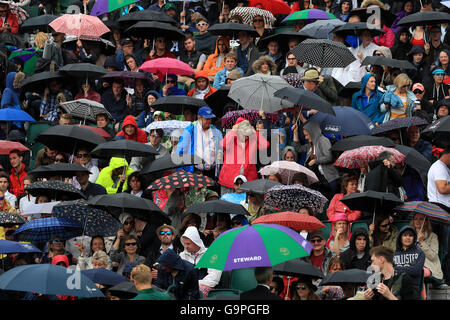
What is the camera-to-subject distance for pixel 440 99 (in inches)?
852

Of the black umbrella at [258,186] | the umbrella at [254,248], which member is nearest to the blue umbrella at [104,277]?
the umbrella at [254,248]

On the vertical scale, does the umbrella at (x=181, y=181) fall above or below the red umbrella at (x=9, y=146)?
below

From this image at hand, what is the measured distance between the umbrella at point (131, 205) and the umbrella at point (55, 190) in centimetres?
54

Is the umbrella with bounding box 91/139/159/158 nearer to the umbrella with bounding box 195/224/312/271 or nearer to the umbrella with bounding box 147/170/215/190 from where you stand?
the umbrella with bounding box 147/170/215/190

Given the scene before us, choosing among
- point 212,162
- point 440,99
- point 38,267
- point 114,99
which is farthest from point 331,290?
point 114,99

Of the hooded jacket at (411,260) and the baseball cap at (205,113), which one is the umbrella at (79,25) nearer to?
the baseball cap at (205,113)

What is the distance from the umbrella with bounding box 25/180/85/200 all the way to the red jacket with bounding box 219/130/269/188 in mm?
2452

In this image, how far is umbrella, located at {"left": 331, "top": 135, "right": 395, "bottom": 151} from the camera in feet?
59.4

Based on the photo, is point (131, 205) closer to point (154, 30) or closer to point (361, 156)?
point (361, 156)

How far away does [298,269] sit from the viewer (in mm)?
13531

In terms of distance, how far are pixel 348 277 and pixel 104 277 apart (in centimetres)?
304

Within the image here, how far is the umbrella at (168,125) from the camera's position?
20.0m

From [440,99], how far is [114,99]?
6.34 m
